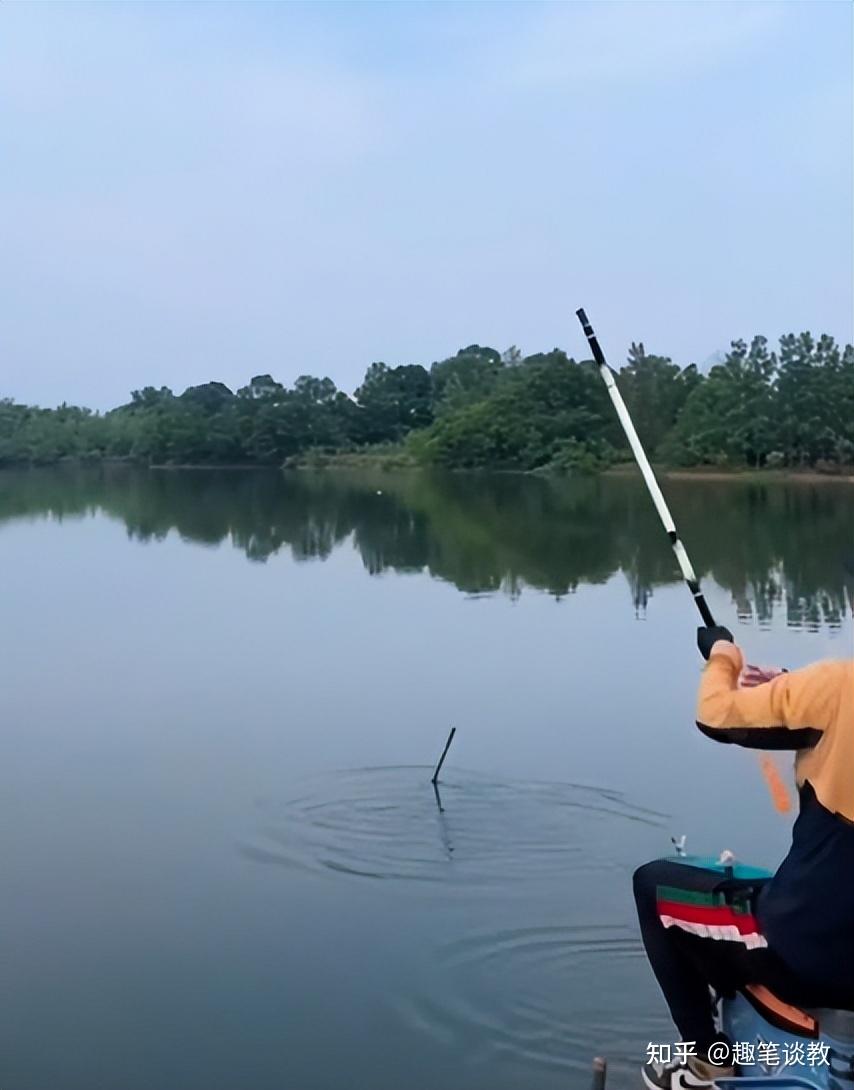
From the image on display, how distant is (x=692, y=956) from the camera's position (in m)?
2.88

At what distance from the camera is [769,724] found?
2539mm

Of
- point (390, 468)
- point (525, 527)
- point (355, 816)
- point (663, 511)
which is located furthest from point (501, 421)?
point (663, 511)

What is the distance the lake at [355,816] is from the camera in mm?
4383

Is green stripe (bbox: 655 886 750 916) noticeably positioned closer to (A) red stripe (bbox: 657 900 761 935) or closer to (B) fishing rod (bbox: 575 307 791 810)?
(A) red stripe (bbox: 657 900 761 935)

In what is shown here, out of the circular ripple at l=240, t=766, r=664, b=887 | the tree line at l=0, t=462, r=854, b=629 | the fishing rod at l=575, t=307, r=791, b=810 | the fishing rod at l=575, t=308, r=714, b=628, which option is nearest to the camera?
the fishing rod at l=575, t=307, r=791, b=810

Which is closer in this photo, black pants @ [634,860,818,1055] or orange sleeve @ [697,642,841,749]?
orange sleeve @ [697,642,841,749]

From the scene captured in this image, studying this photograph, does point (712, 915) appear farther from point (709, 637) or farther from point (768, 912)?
point (709, 637)

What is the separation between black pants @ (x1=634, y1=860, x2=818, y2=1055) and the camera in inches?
109

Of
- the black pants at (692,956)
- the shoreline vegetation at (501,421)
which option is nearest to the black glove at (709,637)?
the black pants at (692,956)

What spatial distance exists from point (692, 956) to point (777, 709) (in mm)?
642

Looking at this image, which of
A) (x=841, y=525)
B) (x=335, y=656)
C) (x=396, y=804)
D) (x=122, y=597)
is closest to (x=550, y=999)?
(x=396, y=804)

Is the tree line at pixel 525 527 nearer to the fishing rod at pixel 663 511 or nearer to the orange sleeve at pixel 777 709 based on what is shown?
the fishing rod at pixel 663 511

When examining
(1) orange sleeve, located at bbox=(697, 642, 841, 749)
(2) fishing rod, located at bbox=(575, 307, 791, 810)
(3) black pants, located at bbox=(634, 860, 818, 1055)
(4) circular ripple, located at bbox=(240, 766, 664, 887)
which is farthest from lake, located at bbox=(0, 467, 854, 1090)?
(3) black pants, located at bbox=(634, 860, 818, 1055)

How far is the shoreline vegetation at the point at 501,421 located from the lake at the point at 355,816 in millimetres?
17678
